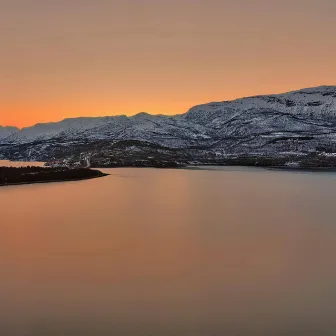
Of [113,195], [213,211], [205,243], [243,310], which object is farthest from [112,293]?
[113,195]

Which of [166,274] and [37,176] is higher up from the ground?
[37,176]

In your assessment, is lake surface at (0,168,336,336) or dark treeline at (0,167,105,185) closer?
lake surface at (0,168,336,336)

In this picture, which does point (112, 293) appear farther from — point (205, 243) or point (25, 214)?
point (25, 214)

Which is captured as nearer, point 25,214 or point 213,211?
point 25,214

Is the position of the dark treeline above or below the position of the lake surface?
above

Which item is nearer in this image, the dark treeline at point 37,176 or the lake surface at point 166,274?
the lake surface at point 166,274

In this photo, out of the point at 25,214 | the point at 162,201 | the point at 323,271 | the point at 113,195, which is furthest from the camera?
the point at 113,195

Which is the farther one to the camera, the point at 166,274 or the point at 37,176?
the point at 37,176

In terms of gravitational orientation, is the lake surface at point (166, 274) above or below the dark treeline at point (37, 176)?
below
